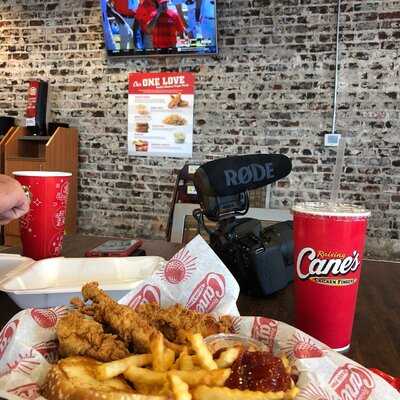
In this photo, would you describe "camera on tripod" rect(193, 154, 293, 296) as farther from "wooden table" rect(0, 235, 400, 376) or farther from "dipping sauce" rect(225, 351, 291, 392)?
"dipping sauce" rect(225, 351, 291, 392)

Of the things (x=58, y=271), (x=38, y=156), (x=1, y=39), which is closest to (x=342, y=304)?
(x=58, y=271)

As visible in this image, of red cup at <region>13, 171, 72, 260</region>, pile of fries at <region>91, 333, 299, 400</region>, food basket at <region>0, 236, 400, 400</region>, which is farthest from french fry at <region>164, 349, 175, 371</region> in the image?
red cup at <region>13, 171, 72, 260</region>

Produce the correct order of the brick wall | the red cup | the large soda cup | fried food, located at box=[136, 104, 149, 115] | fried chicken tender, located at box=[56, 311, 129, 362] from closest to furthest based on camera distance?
fried chicken tender, located at box=[56, 311, 129, 362] → the large soda cup → the red cup → the brick wall → fried food, located at box=[136, 104, 149, 115]

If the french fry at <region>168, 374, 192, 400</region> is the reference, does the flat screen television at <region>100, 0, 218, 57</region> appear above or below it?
above

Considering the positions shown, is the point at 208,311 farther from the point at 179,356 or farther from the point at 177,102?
the point at 177,102

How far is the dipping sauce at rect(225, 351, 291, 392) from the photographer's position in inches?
21.6

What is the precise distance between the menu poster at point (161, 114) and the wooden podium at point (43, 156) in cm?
61

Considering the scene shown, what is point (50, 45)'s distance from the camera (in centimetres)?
460

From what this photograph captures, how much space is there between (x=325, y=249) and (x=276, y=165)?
401 millimetres

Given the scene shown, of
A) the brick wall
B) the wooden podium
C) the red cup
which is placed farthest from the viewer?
the wooden podium

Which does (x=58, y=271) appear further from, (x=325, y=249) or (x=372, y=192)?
(x=372, y=192)

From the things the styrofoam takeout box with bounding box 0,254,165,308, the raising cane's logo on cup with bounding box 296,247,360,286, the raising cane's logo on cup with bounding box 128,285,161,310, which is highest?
the raising cane's logo on cup with bounding box 296,247,360,286

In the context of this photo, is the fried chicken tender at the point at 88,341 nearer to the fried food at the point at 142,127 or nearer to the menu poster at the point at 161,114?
the menu poster at the point at 161,114

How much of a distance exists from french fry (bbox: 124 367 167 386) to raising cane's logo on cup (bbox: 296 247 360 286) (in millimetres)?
361
